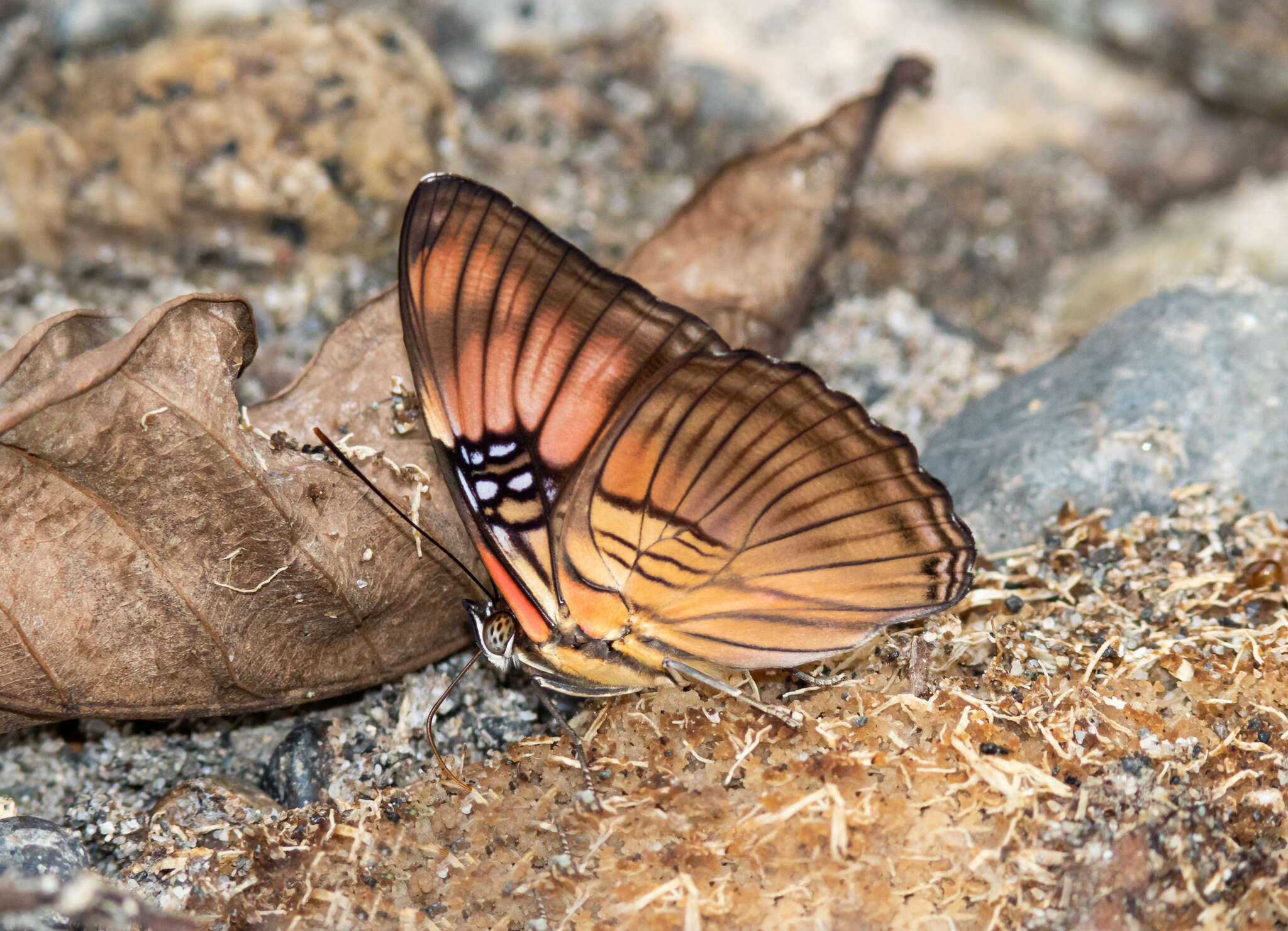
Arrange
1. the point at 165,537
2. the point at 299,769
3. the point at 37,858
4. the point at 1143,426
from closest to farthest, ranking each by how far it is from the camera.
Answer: the point at 37,858, the point at 165,537, the point at 299,769, the point at 1143,426

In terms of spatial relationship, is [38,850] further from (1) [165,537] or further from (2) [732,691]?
(2) [732,691]

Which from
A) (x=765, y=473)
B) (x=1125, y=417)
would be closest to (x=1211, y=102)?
(x=1125, y=417)

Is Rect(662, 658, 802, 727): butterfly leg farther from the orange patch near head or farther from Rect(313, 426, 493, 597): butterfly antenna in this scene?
Rect(313, 426, 493, 597): butterfly antenna

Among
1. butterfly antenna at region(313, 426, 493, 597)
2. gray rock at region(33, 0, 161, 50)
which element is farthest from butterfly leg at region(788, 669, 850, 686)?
gray rock at region(33, 0, 161, 50)

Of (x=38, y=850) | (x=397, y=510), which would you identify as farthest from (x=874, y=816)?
(x=38, y=850)

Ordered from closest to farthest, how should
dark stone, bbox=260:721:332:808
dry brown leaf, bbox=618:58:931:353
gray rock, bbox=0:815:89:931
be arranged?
gray rock, bbox=0:815:89:931 < dark stone, bbox=260:721:332:808 < dry brown leaf, bbox=618:58:931:353

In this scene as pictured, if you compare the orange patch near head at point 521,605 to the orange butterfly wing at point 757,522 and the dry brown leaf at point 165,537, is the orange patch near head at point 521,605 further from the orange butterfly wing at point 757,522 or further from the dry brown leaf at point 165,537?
the dry brown leaf at point 165,537

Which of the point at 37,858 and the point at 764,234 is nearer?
the point at 37,858
